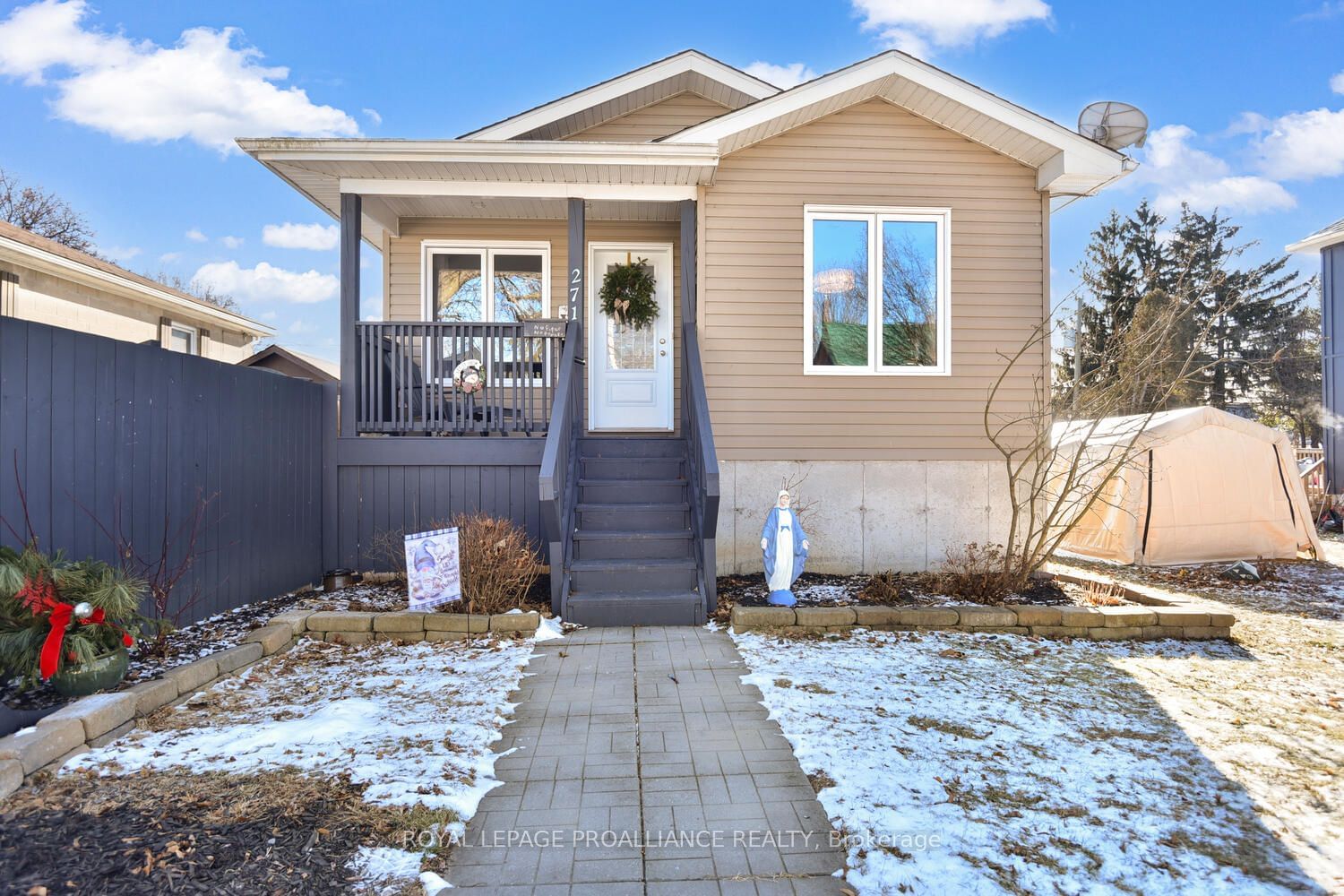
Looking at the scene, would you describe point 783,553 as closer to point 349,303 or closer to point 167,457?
point 167,457

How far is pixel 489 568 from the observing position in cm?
527

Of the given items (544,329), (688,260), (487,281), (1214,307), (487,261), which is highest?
(1214,307)

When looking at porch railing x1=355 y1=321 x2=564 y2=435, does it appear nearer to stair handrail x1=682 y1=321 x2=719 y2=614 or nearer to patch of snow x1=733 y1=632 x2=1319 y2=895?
stair handrail x1=682 y1=321 x2=719 y2=614

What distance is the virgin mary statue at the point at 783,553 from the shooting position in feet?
17.9

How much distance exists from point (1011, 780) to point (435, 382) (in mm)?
5904

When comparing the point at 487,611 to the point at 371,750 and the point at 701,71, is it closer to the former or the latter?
the point at 371,750

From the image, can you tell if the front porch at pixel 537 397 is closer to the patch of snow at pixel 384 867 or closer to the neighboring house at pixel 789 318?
the neighboring house at pixel 789 318

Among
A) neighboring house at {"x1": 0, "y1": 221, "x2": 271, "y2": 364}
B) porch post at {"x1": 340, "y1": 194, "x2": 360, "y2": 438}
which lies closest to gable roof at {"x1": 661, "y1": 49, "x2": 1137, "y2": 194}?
porch post at {"x1": 340, "y1": 194, "x2": 360, "y2": 438}

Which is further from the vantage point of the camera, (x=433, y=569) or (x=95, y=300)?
(x=95, y=300)

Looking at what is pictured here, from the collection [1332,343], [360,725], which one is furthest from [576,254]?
[1332,343]

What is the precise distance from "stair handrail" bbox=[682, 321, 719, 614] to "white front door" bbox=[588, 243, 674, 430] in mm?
1430

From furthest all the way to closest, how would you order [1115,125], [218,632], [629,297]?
[629,297] < [1115,125] < [218,632]

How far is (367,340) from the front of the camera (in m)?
6.82

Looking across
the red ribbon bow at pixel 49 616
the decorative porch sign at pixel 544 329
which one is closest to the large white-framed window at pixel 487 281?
the decorative porch sign at pixel 544 329
